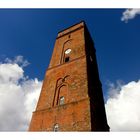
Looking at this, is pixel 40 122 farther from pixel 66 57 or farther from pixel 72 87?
pixel 66 57

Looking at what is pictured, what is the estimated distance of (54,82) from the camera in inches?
591

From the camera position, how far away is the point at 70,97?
12.8 meters

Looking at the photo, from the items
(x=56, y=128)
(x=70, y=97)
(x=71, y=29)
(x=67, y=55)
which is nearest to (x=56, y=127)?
(x=56, y=128)

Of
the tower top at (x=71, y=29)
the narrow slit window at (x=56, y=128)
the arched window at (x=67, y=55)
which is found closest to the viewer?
the narrow slit window at (x=56, y=128)

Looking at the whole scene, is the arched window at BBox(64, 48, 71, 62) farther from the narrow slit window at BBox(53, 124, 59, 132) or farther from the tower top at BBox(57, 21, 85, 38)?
the narrow slit window at BBox(53, 124, 59, 132)

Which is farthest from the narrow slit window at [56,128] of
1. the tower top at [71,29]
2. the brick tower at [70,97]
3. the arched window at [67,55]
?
the tower top at [71,29]

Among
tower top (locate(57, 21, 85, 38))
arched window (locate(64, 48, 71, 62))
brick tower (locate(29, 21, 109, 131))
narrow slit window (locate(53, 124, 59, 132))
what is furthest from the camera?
tower top (locate(57, 21, 85, 38))

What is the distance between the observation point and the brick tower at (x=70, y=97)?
11094 millimetres

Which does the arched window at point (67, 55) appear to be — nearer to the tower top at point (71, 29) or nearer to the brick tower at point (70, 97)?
the brick tower at point (70, 97)

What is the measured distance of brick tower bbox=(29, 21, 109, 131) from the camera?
1109 centimetres

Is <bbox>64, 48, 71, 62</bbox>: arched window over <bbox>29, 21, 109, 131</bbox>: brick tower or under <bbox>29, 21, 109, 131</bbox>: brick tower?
over

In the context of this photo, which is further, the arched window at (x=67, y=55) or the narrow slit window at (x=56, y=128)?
the arched window at (x=67, y=55)

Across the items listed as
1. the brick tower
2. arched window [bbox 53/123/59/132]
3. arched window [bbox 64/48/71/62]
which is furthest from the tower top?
arched window [bbox 53/123/59/132]

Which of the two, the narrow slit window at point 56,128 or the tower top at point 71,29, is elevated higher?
the tower top at point 71,29
